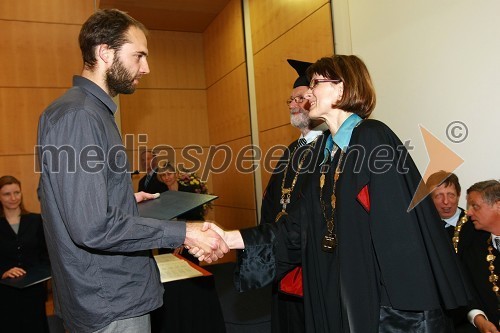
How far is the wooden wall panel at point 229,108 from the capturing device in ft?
22.0

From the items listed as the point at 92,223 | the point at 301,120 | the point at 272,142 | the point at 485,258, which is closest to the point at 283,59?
the point at 272,142

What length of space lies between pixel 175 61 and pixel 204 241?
6.89m

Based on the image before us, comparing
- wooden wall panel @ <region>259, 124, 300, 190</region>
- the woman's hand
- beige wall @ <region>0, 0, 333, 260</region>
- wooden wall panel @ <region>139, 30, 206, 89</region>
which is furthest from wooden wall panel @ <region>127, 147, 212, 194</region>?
the woman's hand

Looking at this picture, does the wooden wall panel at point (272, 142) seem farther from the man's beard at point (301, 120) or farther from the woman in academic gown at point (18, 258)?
the woman in academic gown at point (18, 258)

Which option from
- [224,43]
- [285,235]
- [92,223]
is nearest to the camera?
[92,223]

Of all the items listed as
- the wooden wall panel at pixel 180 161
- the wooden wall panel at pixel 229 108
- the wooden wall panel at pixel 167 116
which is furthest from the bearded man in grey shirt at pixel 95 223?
the wooden wall panel at pixel 167 116

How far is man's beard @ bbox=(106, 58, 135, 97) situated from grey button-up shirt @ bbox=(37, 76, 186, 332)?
0.12 meters

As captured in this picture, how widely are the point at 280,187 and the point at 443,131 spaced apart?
1260 mm

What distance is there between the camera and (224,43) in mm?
7391

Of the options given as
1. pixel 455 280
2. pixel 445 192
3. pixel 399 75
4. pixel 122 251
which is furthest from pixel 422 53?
pixel 122 251

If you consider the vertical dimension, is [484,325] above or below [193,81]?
below

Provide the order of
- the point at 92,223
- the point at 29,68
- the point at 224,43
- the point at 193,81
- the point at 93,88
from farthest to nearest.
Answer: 1. the point at 193,81
2. the point at 224,43
3. the point at 29,68
4. the point at 93,88
5. the point at 92,223

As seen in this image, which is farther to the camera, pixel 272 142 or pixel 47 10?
pixel 47 10

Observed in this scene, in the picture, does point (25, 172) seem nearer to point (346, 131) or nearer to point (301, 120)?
point (301, 120)
